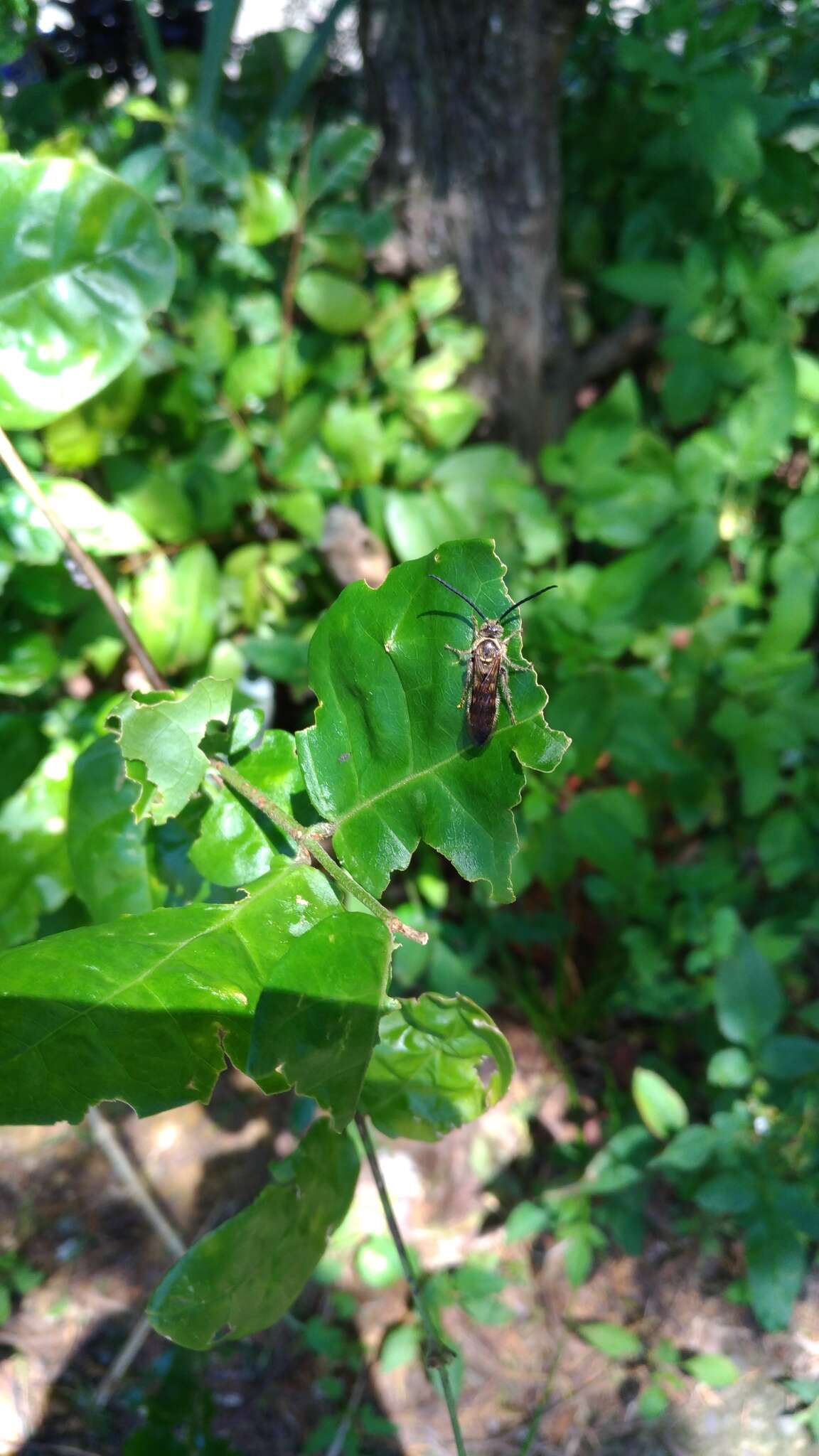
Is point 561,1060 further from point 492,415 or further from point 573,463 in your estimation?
point 492,415

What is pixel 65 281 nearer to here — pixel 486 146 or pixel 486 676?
pixel 486 676

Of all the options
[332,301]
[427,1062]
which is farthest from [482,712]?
[332,301]

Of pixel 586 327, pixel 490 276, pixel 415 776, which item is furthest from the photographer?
pixel 586 327

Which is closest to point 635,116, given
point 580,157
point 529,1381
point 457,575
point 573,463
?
point 580,157

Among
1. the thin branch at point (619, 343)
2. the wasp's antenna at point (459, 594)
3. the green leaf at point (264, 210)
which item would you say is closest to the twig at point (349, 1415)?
the wasp's antenna at point (459, 594)

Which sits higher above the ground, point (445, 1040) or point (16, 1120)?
point (16, 1120)
